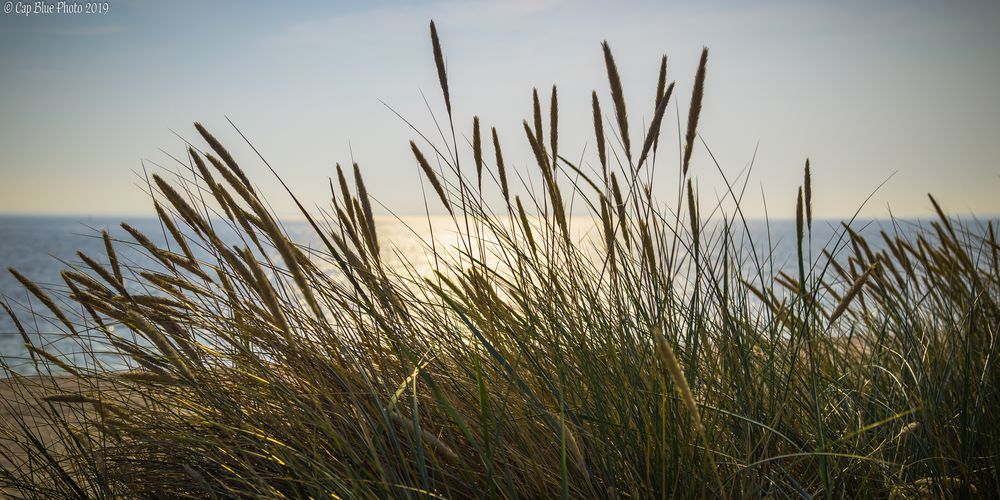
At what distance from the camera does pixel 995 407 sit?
142 cm

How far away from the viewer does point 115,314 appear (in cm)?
136

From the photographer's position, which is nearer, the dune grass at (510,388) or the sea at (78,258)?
the dune grass at (510,388)

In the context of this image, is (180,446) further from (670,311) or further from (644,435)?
(670,311)

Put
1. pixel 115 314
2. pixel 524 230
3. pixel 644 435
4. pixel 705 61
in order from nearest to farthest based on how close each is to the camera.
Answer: pixel 644 435, pixel 115 314, pixel 705 61, pixel 524 230

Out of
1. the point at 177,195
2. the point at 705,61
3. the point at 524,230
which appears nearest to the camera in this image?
the point at 177,195

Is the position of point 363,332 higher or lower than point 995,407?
higher

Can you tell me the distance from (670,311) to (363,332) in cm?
65

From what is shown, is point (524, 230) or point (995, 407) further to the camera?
point (524, 230)

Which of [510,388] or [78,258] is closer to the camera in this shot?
[510,388]

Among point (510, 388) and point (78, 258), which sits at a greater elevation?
point (510, 388)

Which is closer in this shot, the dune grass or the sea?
the dune grass

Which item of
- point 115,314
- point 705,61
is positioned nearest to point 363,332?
point 115,314

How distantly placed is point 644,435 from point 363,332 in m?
0.61

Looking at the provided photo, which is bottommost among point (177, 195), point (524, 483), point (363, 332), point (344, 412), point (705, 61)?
point (524, 483)
